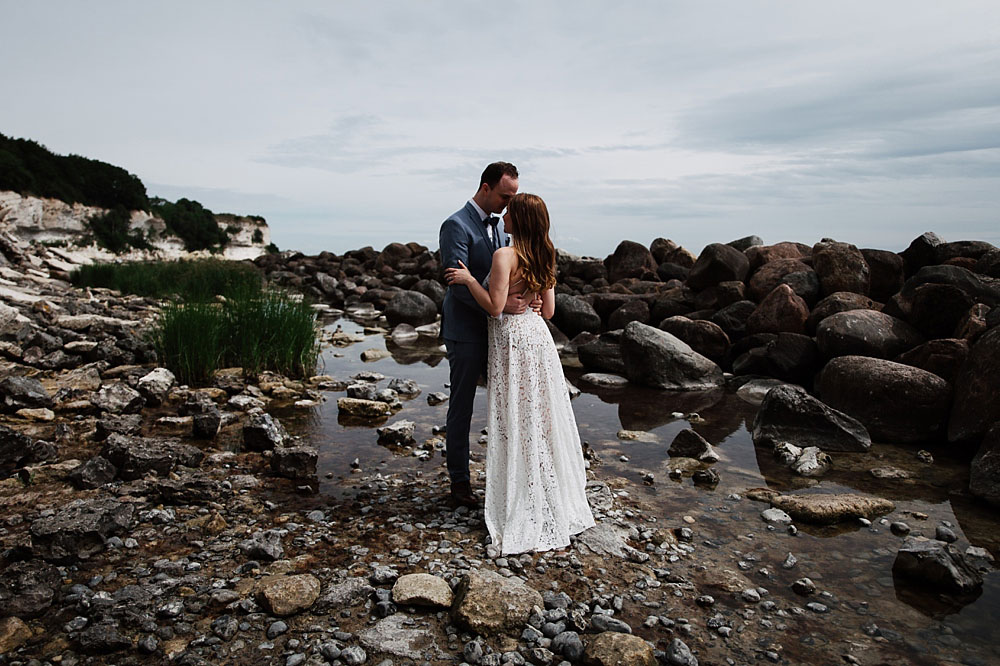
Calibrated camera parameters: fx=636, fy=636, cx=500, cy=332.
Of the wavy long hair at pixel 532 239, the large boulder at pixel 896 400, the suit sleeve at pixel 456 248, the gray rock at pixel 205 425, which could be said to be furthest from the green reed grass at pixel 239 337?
the large boulder at pixel 896 400

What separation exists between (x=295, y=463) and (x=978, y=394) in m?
7.54

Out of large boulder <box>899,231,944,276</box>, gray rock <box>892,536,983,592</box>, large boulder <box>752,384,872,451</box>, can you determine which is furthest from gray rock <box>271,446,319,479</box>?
large boulder <box>899,231,944,276</box>

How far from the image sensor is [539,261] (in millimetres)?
4668

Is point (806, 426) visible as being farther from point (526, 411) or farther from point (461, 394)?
point (461, 394)

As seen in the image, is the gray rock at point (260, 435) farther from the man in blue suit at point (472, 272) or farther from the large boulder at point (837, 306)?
the large boulder at point (837, 306)

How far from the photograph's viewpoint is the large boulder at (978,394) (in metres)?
7.10

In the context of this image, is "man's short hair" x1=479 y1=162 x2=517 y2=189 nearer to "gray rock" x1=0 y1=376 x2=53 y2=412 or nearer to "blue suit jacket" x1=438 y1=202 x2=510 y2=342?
"blue suit jacket" x1=438 y1=202 x2=510 y2=342

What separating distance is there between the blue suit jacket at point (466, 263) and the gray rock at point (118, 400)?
16.2 feet

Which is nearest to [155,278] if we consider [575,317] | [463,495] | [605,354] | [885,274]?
[575,317]

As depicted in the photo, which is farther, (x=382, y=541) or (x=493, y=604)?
(x=382, y=541)

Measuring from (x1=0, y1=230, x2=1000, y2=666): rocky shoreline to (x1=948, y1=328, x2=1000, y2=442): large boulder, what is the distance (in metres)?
0.03

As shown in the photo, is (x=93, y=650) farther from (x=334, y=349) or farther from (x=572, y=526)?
(x=334, y=349)

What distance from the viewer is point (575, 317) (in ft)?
48.8

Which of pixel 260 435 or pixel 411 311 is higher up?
pixel 411 311
